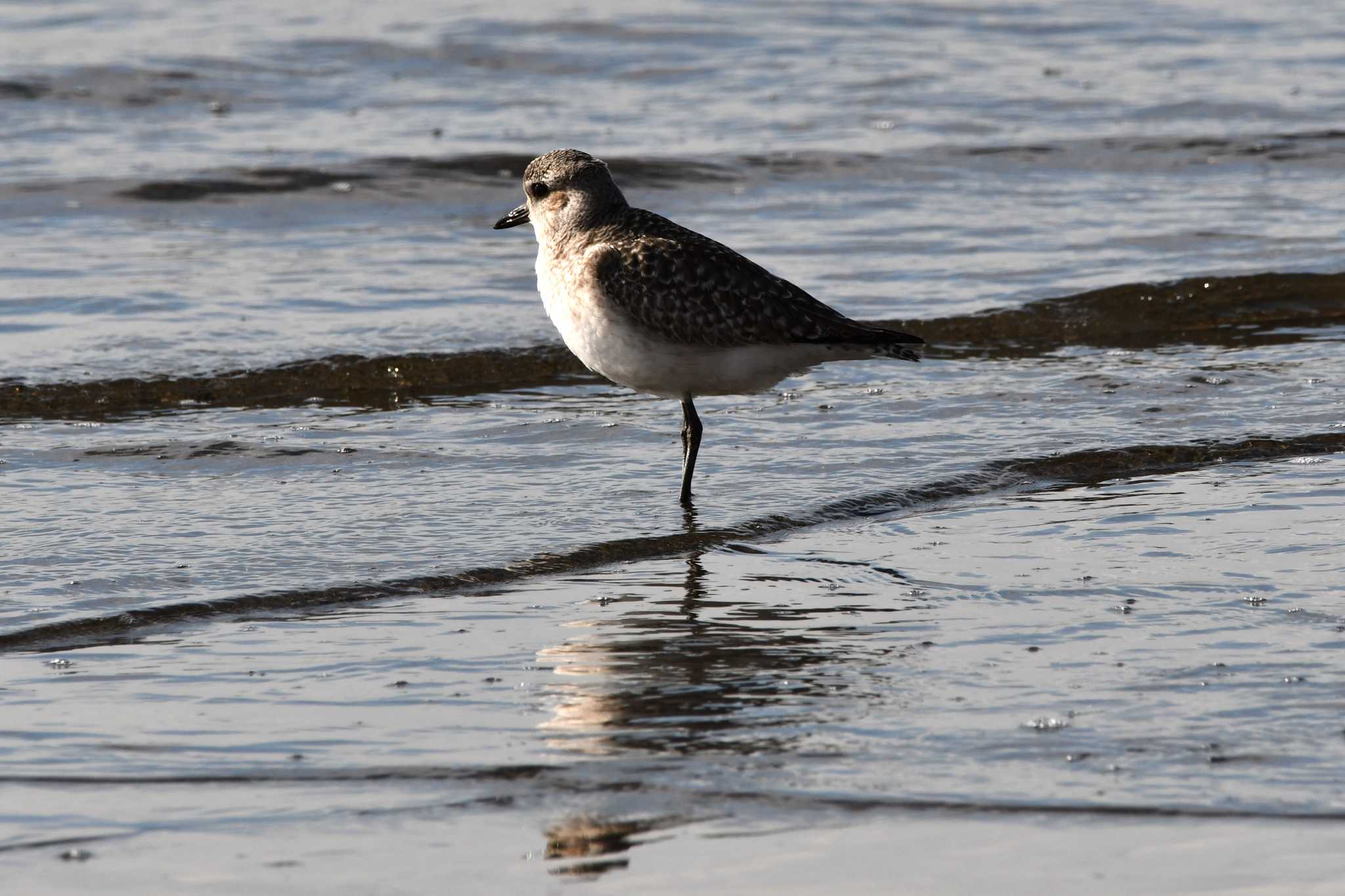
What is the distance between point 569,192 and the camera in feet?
25.8

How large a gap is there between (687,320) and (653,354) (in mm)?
193

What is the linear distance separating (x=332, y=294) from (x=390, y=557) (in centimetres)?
531

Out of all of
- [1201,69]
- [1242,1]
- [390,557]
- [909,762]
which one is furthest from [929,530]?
[1242,1]

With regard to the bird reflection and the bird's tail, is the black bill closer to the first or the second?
the bird's tail

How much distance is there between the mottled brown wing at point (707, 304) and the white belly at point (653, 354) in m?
0.04

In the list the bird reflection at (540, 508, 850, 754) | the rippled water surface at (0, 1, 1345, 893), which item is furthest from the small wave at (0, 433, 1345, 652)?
the bird reflection at (540, 508, 850, 754)

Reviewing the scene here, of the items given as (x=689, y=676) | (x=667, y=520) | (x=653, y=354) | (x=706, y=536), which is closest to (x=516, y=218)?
(x=653, y=354)

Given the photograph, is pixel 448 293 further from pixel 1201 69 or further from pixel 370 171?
pixel 1201 69

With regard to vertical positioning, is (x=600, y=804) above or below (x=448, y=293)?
below

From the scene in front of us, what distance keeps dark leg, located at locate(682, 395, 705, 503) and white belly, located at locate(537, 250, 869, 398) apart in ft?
0.52

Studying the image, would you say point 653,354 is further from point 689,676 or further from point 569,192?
point 689,676

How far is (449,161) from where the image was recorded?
15.5 meters

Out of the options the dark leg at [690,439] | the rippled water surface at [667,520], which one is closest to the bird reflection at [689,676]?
the rippled water surface at [667,520]

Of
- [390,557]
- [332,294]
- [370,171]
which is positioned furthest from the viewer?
[370,171]
